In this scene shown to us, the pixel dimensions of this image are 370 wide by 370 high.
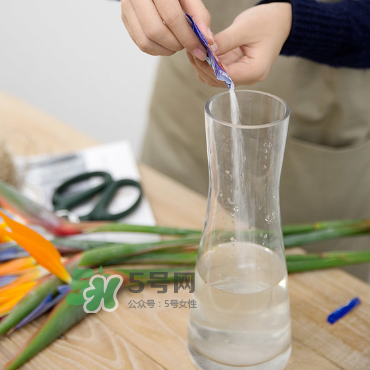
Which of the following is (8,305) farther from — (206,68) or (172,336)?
(206,68)

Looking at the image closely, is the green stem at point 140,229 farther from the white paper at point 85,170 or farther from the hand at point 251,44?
the hand at point 251,44

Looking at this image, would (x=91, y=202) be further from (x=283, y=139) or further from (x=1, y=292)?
(x=283, y=139)

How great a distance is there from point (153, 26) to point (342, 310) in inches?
12.3

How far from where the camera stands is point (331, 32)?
591 millimetres

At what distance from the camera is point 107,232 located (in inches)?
24.0

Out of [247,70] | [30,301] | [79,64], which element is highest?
[247,70]

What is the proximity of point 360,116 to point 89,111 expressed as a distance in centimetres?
110

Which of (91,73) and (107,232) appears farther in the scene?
(91,73)

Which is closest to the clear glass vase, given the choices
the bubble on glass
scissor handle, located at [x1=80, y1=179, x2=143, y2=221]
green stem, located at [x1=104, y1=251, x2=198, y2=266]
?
the bubble on glass

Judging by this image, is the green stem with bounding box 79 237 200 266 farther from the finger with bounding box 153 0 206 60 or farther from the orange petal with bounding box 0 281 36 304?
the finger with bounding box 153 0 206 60

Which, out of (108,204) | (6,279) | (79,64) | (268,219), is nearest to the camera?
(268,219)

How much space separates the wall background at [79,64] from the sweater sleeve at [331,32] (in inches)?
35.3

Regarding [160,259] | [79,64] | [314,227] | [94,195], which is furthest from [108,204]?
[79,64]

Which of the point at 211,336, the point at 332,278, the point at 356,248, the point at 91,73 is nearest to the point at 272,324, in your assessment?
the point at 211,336
